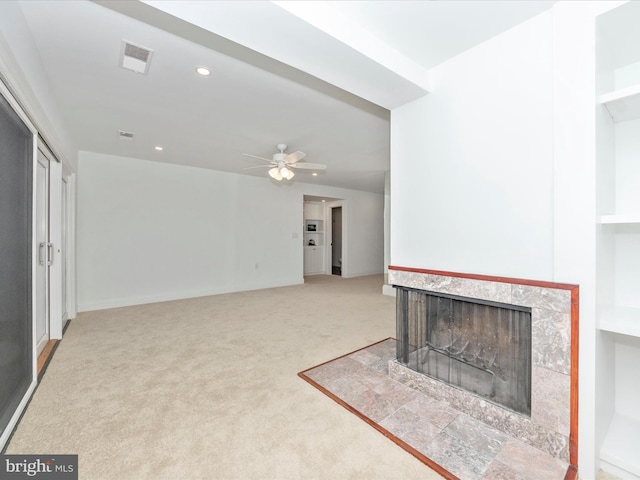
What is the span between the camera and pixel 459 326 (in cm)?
194

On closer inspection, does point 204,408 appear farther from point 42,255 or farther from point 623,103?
point 623,103

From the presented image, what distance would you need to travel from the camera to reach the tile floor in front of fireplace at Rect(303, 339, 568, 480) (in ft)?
4.54

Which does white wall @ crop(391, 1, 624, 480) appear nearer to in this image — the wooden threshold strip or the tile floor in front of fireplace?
the tile floor in front of fireplace

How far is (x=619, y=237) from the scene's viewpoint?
64.3 inches

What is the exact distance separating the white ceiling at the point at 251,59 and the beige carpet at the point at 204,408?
87.9 inches

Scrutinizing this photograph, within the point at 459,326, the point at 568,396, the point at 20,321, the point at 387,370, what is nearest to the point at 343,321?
the point at 387,370

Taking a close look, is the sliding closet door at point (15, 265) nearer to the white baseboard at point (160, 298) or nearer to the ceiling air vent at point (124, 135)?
the ceiling air vent at point (124, 135)

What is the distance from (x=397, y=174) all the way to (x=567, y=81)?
3.64 ft

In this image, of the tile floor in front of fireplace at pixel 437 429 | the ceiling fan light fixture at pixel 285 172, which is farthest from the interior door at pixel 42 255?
the tile floor in front of fireplace at pixel 437 429

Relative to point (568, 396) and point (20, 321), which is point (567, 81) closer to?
point (568, 396)

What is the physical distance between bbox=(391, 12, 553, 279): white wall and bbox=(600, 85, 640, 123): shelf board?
24 cm

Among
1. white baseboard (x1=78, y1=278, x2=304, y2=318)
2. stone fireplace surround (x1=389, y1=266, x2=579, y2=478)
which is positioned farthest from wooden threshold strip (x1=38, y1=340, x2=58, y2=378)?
stone fireplace surround (x1=389, y1=266, x2=579, y2=478)

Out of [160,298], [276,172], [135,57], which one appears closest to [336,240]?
[276,172]

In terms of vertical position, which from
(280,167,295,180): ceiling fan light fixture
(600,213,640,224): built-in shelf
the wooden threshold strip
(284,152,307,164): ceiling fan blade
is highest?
(284,152,307,164): ceiling fan blade
